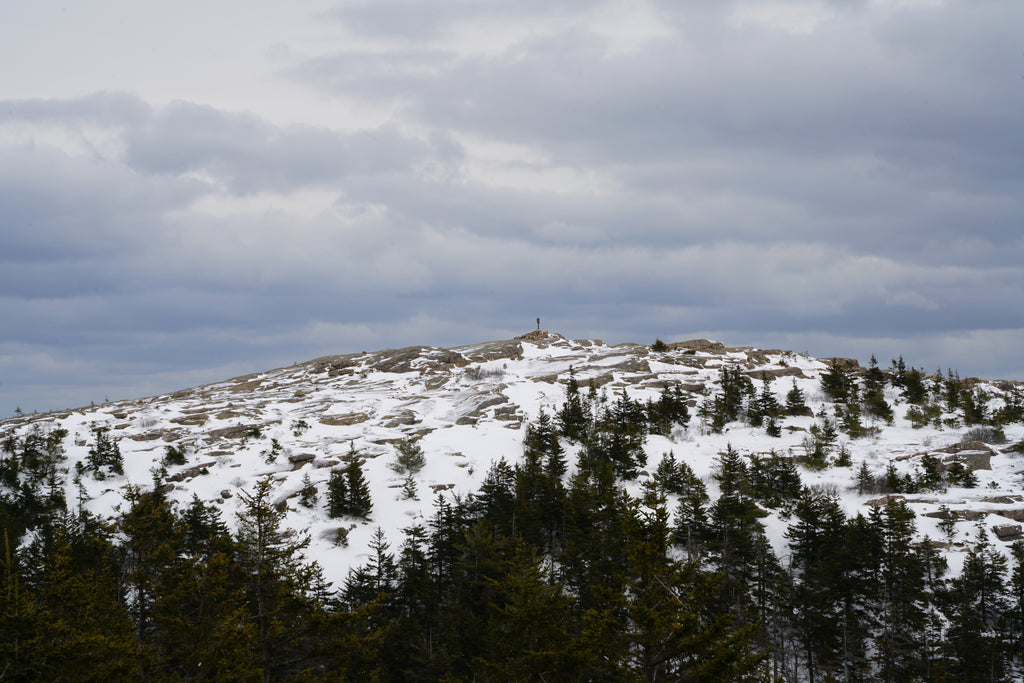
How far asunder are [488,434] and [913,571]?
4506 centimetres

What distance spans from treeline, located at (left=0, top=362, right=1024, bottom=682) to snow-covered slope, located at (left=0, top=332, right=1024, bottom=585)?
2645 millimetres

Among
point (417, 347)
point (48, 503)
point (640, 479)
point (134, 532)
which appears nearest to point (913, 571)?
point (640, 479)

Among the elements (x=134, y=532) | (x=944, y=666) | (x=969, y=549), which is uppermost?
(x=134, y=532)

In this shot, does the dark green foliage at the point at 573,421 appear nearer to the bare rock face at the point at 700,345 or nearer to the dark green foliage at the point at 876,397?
the dark green foliage at the point at 876,397

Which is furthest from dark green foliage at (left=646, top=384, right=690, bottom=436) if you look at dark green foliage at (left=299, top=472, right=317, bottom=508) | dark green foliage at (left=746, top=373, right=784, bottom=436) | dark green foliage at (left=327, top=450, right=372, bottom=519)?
dark green foliage at (left=299, top=472, right=317, bottom=508)

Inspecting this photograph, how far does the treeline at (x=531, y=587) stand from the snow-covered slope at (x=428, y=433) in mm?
2645

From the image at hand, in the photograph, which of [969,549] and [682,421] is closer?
[969,549]

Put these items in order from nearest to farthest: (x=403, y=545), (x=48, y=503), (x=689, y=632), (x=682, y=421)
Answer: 1. (x=689, y=632)
2. (x=403, y=545)
3. (x=48, y=503)
4. (x=682, y=421)

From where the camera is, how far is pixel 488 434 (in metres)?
74.6

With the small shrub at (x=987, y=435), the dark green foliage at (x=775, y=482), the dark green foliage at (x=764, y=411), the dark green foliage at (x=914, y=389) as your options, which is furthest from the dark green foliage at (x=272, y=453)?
the dark green foliage at (x=914, y=389)

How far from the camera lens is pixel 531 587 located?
57.6ft

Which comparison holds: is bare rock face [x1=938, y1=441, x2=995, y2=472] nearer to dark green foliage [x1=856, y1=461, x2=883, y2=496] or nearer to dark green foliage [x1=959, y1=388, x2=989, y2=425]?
dark green foliage [x1=959, y1=388, x2=989, y2=425]

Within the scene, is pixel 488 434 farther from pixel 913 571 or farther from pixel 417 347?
pixel 417 347

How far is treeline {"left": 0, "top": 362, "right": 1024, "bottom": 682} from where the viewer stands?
16.2 metres
